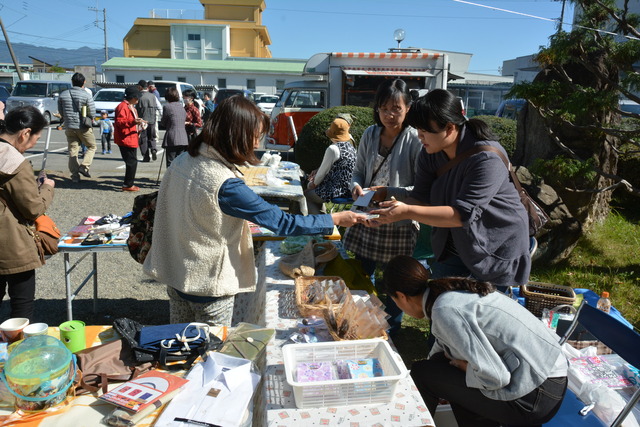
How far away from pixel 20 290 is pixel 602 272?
5.20 meters

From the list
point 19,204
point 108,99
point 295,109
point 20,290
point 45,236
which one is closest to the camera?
point 19,204

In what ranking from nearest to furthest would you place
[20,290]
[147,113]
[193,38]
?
[20,290] → [147,113] → [193,38]

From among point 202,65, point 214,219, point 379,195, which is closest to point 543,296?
point 379,195

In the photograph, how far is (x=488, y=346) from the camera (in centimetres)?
189

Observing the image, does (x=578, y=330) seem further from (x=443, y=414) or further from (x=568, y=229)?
(x=568, y=229)

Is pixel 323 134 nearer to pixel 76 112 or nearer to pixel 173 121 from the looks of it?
pixel 173 121

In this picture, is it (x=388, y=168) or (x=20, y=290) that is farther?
(x=388, y=168)

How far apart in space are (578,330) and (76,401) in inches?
108

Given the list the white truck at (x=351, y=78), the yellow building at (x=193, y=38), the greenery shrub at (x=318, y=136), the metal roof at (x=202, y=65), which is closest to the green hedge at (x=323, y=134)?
the greenery shrub at (x=318, y=136)

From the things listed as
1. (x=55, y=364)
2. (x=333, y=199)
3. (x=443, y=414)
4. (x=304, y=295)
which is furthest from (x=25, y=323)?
(x=333, y=199)

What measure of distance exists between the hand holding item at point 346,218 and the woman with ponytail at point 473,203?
23cm

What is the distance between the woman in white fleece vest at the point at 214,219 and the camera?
2.03 m

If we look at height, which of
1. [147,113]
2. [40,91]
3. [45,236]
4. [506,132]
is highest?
[40,91]

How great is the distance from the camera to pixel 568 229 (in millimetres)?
5188
